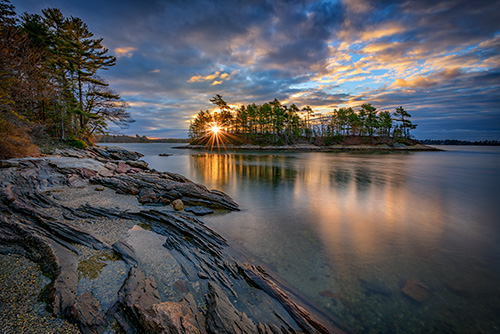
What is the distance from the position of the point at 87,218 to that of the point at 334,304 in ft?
24.8

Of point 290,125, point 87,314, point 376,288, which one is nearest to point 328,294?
point 376,288

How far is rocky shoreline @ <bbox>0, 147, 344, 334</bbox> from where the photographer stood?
2.85 m

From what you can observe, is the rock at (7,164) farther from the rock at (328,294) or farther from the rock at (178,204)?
the rock at (328,294)

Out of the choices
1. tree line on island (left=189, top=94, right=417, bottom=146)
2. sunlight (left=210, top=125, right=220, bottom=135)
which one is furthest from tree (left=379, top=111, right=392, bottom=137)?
sunlight (left=210, top=125, right=220, bottom=135)

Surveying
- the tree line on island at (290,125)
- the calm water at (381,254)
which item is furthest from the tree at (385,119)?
the calm water at (381,254)

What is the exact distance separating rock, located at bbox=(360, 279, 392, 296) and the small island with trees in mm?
70035

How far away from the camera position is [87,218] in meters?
6.52

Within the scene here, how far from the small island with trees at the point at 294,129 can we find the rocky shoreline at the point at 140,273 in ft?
226

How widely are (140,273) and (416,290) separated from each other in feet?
18.9

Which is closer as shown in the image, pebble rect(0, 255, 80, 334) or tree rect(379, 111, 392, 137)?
pebble rect(0, 255, 80, 334)

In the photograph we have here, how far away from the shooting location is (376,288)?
169 inches

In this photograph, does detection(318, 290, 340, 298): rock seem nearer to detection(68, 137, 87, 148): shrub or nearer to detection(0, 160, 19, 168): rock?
detection(0, 160, 19, 168): rock

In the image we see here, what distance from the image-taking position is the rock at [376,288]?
417 centimetres

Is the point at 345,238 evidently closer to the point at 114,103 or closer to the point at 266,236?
the point at 266,236
